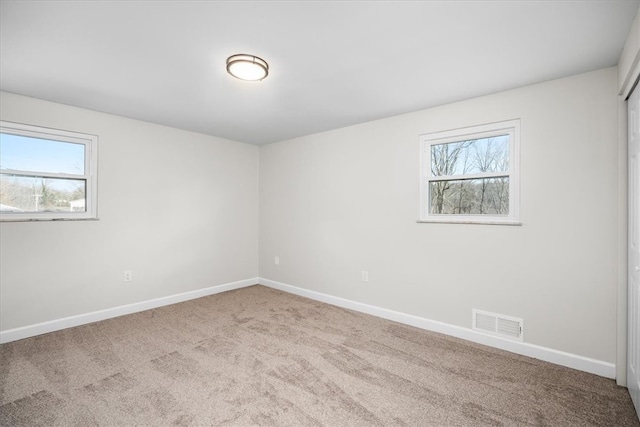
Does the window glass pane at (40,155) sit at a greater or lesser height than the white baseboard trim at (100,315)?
greater

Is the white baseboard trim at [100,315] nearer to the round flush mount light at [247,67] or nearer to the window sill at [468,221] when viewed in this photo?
the round flush mount light at [247,67]

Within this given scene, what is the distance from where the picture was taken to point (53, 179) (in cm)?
321

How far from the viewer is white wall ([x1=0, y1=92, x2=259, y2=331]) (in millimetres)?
3014

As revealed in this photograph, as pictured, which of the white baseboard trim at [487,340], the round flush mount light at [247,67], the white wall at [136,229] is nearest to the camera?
the round flush mount light at [247,67]

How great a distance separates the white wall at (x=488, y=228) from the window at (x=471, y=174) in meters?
0.09

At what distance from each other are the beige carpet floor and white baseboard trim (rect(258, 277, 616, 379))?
8cm

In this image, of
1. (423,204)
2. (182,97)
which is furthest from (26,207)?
(423,204)

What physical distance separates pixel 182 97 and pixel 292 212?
2.25 meters

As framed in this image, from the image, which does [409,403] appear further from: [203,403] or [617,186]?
[617,186]

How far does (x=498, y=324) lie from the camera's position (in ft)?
9.21

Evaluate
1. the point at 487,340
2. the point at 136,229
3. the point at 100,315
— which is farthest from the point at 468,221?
the point at 100,315

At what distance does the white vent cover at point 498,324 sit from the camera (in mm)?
2703

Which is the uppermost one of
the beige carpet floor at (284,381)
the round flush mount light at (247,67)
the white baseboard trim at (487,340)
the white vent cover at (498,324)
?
the round flush mount light at (247,67)

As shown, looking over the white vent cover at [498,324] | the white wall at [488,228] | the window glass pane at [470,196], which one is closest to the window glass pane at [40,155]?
the white wall at [488,228]
